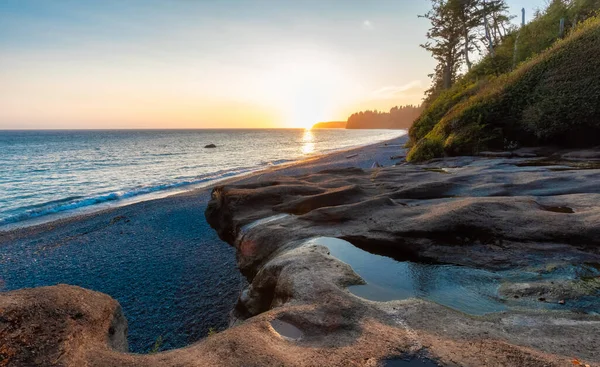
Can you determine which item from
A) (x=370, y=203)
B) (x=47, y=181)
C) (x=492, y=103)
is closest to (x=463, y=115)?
(x=492, y=103)

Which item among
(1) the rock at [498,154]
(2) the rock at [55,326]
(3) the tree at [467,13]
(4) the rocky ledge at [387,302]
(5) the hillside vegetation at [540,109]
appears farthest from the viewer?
(3) the tree at [467,13]

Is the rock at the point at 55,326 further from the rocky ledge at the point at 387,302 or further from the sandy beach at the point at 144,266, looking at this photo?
the sandy beach at the point at 144,266

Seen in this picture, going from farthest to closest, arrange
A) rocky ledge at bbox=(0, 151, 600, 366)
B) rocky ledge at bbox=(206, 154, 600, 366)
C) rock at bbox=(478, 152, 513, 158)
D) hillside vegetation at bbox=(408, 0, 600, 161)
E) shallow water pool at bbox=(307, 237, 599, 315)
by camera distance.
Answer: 1. rock at bbox=(478, 152, 513, 158)
2. hillside vegetation at bbox=(408, 0, 600, 161)
3. shallow water pool at bbox=(307, 237, 599, 315)
4. rocky ledge at bbox=(206, 154, 600, 366)
5. rocky ledge at bbox=(0, 151, 600, 366)

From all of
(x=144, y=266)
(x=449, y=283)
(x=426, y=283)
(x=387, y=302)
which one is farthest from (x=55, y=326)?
(x=144, y=266)

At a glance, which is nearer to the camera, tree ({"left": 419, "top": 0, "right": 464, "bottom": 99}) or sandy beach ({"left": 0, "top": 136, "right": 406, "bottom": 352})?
sandy beach ({"left": 0, "top": 136, "right": 406, "bottom": 352})

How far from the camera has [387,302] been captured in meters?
4.15

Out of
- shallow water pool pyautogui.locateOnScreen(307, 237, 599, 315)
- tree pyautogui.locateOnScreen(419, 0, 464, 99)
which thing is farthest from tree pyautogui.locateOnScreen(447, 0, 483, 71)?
shallow water pool pyautogui.locateOnScreen(307, 237, 599, 315)

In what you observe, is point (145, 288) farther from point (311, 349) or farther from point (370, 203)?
point (311, 349)

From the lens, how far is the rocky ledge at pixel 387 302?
9.62 ft

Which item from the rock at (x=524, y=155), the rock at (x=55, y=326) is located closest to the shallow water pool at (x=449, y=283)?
the rock at (x=55, y=326)

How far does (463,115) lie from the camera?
66.3ft

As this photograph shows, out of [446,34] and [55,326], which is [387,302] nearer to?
[55,326]

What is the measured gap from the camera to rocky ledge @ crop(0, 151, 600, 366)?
293 cm

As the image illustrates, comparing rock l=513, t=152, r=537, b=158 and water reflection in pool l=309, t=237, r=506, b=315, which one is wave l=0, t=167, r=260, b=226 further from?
rock l=513, t=152, r=537, b=158
